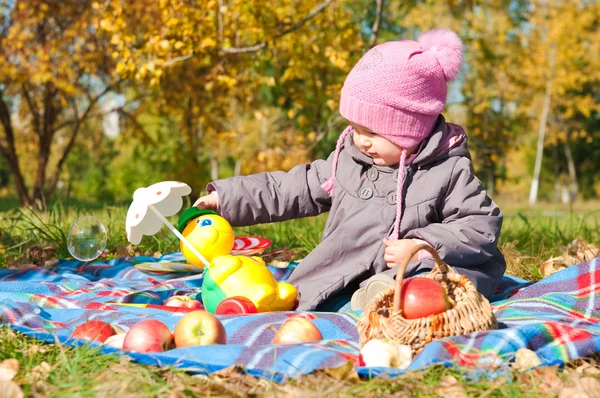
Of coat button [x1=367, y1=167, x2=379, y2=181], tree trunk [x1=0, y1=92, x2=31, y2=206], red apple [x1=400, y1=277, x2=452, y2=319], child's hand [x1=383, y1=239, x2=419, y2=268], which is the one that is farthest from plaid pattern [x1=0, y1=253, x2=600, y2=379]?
tree trunk [x1=0, y1=92, x2=31, y2=206]

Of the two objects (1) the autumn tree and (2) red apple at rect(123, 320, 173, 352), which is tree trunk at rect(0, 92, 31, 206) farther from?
(2) red apple at rect(123, 320, 173, 352)

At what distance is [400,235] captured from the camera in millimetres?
3170

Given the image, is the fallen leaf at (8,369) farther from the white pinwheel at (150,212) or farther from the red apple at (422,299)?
the red apple at (422,299)

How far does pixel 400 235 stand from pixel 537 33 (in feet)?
71.3

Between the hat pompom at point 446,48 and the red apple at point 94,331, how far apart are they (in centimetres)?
183

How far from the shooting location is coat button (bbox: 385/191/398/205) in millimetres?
3203

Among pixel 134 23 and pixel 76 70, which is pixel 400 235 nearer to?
pixel 134 23

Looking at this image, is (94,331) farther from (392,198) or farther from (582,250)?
(582,250)

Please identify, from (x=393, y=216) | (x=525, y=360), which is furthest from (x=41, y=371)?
(x=393, y=216)

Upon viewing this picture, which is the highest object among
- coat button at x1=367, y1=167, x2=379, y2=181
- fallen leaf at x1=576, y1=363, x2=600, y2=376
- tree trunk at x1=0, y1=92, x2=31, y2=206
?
coat button at x1=367, y1=167, x2=379, y2=181

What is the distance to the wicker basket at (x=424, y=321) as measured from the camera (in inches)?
88.3

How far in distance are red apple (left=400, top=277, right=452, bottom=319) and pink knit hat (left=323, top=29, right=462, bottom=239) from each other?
0.79 m

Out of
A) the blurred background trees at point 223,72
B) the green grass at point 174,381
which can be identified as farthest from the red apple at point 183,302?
the blurred background trees at point 223,72

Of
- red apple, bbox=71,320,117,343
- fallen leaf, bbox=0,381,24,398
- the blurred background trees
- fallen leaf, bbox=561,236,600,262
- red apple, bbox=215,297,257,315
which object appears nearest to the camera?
fallen leaf, bbox=0,381,24,398
